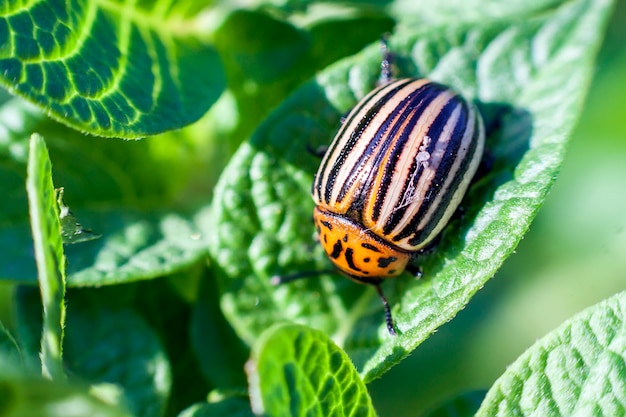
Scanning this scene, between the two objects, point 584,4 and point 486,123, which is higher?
point 584,4

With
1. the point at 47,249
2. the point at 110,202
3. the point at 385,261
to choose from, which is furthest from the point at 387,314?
the point at 110,202

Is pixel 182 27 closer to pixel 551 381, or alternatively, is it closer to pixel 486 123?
pixel 486 123

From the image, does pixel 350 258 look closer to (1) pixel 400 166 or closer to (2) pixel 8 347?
(1) pixel 400 166

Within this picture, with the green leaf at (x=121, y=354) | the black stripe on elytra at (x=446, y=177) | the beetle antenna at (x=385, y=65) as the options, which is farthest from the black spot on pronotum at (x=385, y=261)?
the green leaf at (x=121, y=354)

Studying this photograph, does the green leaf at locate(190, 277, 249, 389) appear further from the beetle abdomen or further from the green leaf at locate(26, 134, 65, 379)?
the green leaf at locate(26, 134, 65, 379)

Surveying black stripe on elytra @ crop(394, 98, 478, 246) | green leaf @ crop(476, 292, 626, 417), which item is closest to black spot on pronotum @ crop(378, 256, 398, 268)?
black stripe on elytra @ crop(394, 98, 478, 246)

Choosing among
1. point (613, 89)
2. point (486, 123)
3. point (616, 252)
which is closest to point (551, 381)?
point (486, 123)
